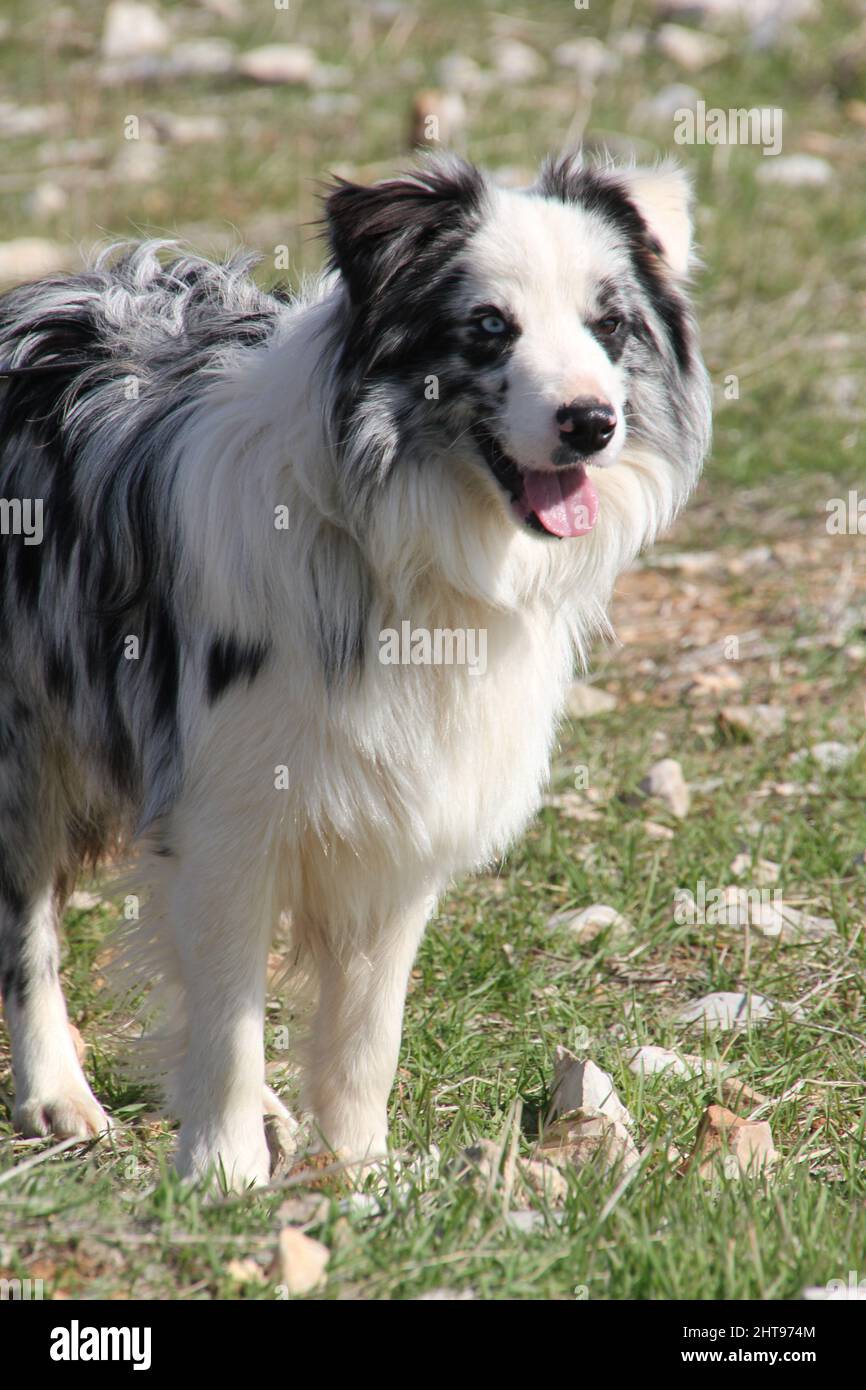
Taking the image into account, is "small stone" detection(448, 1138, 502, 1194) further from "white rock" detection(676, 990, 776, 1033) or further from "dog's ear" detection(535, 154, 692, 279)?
"dog's ear" detection(535, 154, 692, 279)

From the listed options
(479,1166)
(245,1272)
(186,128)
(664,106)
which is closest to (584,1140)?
(479,1166)

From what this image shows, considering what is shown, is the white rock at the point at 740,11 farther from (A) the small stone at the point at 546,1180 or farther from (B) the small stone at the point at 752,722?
(A) the small stone at the point at 546,1180

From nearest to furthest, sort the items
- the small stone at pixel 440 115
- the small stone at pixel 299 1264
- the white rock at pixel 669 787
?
the small stone at pixel 299 1264, the white rock at pixel 669 787, the small stone at pixel 440 115

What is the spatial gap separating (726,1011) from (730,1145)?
2.57 ft

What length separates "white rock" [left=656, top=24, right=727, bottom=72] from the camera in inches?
470

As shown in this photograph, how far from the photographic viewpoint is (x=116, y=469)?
3.50 meters

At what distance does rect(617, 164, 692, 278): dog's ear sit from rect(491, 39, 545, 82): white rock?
9223 millimetres

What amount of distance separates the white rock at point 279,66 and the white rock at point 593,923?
927cm

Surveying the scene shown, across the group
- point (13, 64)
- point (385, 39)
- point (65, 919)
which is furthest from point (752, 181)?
point (65, 919)

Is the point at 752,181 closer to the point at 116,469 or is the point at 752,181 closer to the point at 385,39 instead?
the point at 385,39

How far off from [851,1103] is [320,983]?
4.13ft

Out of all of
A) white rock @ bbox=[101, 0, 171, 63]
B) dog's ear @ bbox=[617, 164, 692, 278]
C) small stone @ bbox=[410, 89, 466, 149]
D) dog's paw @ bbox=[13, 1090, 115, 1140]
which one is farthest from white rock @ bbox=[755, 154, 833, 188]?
dog's paw @ bbox=[13, 1090, 115, 1140]

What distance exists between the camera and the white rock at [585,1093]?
11.4ft

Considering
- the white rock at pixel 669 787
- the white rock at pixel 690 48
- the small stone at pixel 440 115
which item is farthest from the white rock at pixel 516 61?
the white rock at pixel 669 787
